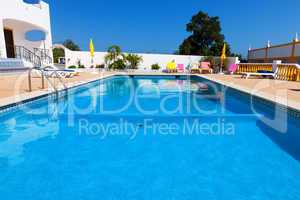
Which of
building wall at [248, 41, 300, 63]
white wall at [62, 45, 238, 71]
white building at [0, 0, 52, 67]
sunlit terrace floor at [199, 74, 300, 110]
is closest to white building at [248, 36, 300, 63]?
building wall at [248, 41, 300, 63]

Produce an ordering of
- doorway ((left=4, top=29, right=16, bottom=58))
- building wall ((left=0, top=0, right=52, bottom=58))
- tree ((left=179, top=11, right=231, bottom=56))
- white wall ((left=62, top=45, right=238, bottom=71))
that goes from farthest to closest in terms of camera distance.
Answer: tree ((left=179, top=11, right=231, bottom=56)) → white wall ((left=62, top=45, right=238, bottom=71)) → doorway ((left=4, top=29, right=16, bottom=58)) → building wall ((left=0, top=0, right=52, bottom=58))

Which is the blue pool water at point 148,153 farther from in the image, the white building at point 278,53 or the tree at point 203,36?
the tree at point 203,36

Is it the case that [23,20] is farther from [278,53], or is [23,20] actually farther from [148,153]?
[278,53]

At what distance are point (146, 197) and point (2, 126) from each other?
355cm

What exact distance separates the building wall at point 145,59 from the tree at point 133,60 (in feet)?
1.90

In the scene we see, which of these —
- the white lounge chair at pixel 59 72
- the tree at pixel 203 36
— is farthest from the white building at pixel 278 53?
the white lounge chair at pixel 59 72

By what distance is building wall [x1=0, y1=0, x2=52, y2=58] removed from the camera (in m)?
9.82

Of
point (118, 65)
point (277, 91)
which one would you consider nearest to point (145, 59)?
point (118, 65)

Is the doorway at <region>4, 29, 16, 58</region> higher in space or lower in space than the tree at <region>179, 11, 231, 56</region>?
lower

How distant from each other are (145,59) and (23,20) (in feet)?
32.6

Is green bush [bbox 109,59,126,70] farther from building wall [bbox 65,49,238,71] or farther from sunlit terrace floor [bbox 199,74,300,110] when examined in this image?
sunlit terrace floor [bbox 199,74,300,110]

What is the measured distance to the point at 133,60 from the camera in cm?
1761

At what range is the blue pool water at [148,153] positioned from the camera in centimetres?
219

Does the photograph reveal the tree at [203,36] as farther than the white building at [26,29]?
Yes
